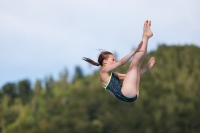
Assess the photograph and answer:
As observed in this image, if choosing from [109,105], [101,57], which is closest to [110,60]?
[101,57]

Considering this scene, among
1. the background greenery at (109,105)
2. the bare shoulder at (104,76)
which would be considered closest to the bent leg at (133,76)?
the bare shoulder at (104,76)

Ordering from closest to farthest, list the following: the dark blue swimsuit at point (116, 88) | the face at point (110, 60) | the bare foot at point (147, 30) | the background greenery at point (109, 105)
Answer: the bare foot at point (147, 30)
the face at point (110, 60)
the dark blue swimsuit at point (116, 88)
the background greenery at point (109, 105)

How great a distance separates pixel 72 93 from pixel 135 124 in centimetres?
2534

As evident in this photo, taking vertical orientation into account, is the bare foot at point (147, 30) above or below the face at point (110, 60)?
above

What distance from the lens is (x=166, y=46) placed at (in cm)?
17788

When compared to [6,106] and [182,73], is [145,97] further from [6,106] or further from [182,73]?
[6,106]

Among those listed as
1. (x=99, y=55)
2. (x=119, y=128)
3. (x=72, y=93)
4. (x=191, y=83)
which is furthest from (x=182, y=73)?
(x=99, y=55)

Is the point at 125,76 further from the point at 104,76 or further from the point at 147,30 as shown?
the point at 147,30

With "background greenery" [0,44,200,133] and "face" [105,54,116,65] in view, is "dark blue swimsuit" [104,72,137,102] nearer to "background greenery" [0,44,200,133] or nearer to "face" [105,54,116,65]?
"face" [105,54,116,65]

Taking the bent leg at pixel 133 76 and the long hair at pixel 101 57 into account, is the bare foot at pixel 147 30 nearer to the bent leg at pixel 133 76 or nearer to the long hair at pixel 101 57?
the bent leg at pixel 133 76

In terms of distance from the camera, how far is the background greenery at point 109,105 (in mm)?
116812

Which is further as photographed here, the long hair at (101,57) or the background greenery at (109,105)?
the background greenery at (109,105)

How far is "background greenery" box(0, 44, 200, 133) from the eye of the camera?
117m

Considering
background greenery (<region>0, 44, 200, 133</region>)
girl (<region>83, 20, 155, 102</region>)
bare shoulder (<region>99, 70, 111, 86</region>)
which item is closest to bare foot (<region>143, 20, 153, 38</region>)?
girl (<region>83, 20, 155, 102</region>)
